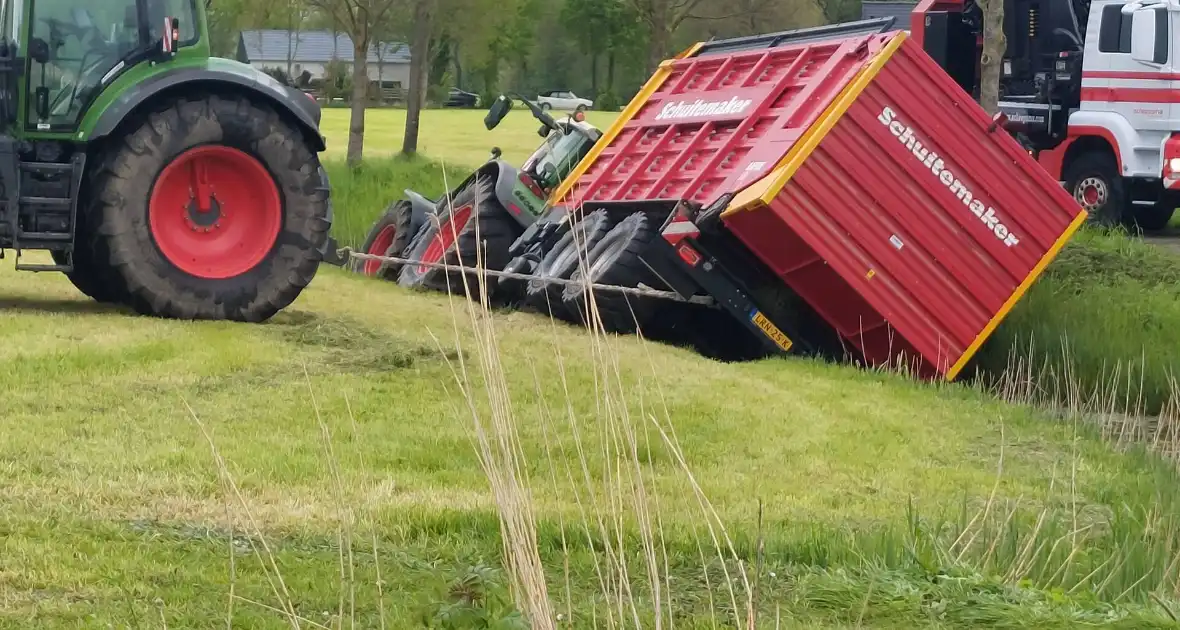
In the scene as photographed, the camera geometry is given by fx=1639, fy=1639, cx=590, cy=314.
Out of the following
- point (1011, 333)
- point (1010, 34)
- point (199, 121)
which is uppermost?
point (1010, 34)

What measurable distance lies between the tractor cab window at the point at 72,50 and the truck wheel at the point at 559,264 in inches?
127

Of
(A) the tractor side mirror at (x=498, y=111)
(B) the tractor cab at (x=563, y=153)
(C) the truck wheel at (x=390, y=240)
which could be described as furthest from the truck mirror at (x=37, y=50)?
(C) the truck wheel at (x=390, y=240)

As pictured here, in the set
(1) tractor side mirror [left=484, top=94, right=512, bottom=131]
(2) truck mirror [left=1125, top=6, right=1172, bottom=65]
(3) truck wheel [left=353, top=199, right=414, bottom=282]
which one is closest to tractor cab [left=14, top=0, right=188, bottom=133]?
(1) tractor side mirror [left=484, top=94, right=512, bottom=131]

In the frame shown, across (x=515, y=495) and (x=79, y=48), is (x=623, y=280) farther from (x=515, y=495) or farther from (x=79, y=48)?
(x=515, y=495)

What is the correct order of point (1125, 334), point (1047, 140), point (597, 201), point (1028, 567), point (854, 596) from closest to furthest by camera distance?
point (854, 596) < point (1028, 567) < point (1125, 334) < point (597, 201) < point (1047, 140)

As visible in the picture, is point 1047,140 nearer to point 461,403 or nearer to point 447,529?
point 461,403

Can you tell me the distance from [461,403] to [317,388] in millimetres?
645

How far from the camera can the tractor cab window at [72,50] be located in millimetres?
9000

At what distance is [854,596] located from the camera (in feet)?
14.6

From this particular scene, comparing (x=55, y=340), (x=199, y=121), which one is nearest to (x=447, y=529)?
(x=55, y=340)

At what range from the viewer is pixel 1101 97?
17.7 metres

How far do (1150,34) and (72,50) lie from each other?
39.7 feet

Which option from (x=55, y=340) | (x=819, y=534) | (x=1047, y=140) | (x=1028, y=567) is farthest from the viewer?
(x=1047, y=140)

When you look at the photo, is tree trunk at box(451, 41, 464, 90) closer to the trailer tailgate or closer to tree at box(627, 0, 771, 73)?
tree at box(627, 0, 771, 73)
